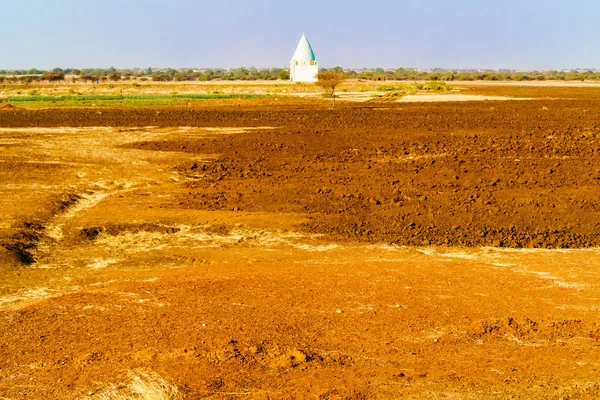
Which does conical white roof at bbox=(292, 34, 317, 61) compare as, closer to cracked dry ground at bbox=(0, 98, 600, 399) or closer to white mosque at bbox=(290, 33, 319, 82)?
white mosque at bbox=(290, 33, 319, 82)

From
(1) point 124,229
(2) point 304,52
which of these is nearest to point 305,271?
(1) point 124,229

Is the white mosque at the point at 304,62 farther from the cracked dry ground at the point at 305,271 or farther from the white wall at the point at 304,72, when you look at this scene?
the cracked dry ground at the point at 305,271

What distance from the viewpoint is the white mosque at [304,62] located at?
97.3 metres

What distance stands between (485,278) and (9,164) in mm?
16823

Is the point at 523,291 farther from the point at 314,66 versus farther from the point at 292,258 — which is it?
the point at 314,66

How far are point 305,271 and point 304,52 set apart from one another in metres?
88.4

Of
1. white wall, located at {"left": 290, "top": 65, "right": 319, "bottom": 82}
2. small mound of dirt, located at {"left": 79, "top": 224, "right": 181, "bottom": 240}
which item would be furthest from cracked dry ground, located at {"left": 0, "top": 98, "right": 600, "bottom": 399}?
white wall, located at {"left": 290, "top": 65, "right": 319, "bottom": 82}

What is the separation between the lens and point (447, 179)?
19.7 meters

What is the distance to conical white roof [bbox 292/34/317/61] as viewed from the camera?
97125 mm

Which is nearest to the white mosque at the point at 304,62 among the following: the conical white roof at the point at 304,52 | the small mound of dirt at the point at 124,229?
the conical white roof at the point at 304,52

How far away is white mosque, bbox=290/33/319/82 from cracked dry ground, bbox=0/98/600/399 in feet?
241

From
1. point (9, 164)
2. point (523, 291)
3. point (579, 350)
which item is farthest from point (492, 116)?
point (579, 350)

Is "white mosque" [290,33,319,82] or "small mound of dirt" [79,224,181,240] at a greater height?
"white mosque" [290,33,319,82]

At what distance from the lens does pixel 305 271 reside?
12.0m
